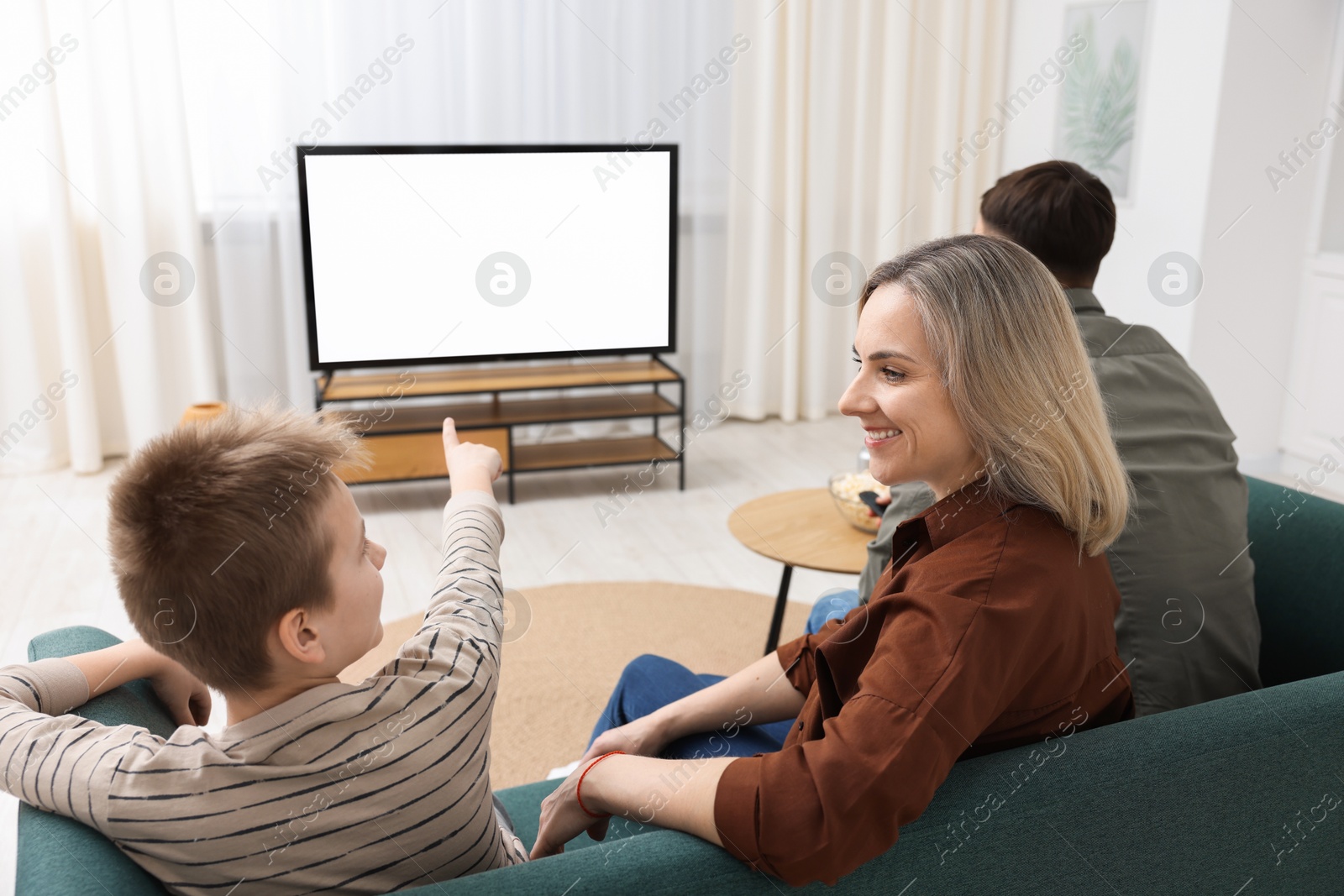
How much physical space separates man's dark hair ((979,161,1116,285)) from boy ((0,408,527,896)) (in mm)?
1246

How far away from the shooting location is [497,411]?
3.92 m

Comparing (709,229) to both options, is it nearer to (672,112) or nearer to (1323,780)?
(672,112)

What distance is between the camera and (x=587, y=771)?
1.10 m

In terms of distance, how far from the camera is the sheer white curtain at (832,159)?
450cm

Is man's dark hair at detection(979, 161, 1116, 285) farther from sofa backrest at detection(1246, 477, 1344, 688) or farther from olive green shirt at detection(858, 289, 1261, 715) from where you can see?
sofa backrest at detection(1246, 477, 1344, 688)

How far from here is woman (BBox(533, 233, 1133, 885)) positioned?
90cm

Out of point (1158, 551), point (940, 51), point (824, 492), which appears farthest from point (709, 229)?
point (1158, 551)

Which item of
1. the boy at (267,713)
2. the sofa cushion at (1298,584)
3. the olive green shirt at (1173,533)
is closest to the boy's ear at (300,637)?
the boy at (267,713)

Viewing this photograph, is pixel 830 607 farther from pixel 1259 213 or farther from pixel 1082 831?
pixel 1259 213

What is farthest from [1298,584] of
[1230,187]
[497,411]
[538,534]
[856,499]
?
[497,411]

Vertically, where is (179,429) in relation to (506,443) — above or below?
above

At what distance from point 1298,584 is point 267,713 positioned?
1.55 metres

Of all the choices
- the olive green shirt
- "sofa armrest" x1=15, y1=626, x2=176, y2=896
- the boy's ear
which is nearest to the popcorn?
the olive green shirt

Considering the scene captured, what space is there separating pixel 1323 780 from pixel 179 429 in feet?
A: 3.80
